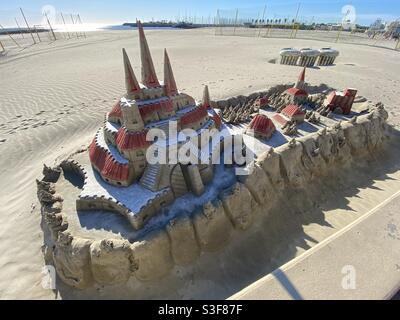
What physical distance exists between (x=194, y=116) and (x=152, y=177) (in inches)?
143

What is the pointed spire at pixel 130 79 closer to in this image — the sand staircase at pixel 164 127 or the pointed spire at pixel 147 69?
the pointed spire at pixel 147 69

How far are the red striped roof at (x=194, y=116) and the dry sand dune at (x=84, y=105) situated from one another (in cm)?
565

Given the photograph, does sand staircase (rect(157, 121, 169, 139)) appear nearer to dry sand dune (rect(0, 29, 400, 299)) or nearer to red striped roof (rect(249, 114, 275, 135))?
dry sand dune (rect(0, 29, 400, 299))

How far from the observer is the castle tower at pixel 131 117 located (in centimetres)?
984

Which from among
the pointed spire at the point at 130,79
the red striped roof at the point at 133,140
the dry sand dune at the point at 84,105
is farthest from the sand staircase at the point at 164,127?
the dry sand dune at the point at 84,105

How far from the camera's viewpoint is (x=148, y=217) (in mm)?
9586

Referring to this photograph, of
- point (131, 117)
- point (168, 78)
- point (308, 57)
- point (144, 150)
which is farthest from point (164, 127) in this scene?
point (308, 57)

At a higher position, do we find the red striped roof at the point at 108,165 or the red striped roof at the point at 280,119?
the red striped roof at the point at 108,165

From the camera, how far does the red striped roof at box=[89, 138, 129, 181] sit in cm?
1012

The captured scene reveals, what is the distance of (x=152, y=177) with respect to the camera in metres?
10.1

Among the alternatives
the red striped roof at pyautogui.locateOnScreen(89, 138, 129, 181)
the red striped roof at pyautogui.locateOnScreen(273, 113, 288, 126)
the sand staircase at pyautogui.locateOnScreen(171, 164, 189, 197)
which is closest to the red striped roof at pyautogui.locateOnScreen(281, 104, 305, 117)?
the red striped roof at pyautogui.locateOnScreen(273, 113, 288, 126)

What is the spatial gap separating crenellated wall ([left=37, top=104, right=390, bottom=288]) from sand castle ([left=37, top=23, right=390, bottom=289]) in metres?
0.04
